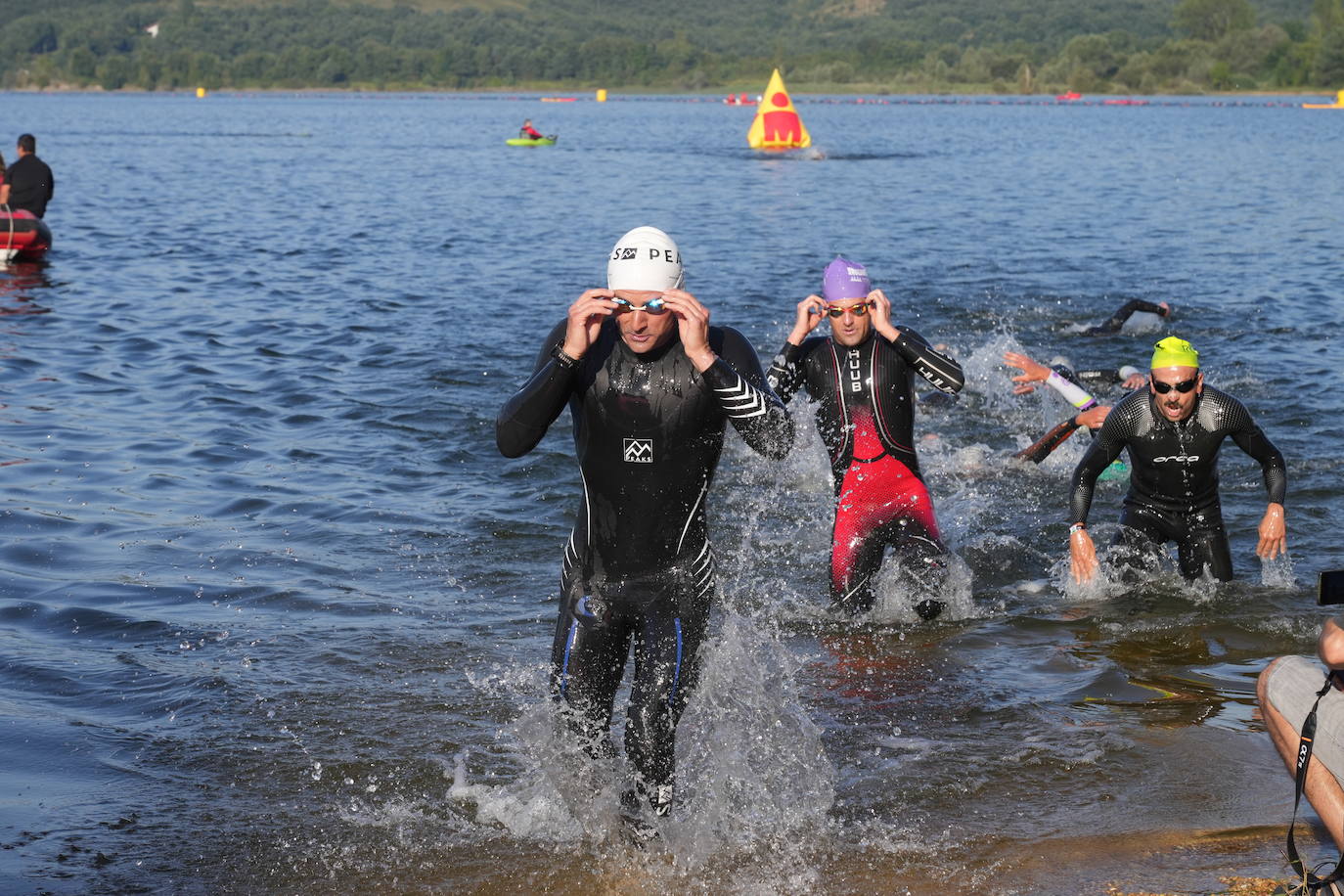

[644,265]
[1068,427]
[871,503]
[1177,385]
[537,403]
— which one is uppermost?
[644,265]

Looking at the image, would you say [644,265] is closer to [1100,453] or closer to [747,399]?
[747,399]

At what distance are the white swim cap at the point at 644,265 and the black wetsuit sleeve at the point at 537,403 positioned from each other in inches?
10.6

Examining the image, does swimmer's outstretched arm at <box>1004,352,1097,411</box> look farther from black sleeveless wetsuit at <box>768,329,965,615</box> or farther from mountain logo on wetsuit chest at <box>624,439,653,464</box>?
mountain logo on wetsuit chest at <box>624,439,653,464</box>

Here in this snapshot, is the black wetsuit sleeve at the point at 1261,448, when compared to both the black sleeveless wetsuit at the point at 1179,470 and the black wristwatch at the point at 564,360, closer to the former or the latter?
the black sleeveless wetsuit at the point at 1179,470

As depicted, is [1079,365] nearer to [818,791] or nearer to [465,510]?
[465,510]

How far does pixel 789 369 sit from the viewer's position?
819 cm

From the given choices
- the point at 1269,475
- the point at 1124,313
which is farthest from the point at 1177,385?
the point at 1124,313

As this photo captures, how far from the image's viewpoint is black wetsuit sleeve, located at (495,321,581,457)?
4.90m

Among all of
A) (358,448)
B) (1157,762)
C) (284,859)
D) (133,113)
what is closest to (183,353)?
(358,448)

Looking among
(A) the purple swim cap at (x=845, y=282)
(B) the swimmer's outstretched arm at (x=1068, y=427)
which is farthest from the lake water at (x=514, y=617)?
A: (A) the purple swim cap at (x=845, y=282)

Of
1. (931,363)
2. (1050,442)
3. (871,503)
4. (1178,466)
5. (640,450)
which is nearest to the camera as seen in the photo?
(640,450)

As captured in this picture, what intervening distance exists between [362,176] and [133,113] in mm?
69589

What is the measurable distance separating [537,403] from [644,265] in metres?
0.61

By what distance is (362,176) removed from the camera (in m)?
47.0
